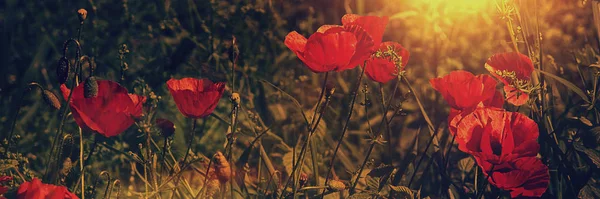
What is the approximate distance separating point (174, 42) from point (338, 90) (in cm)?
66

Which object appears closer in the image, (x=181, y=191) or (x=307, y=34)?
(x=181, y=191)

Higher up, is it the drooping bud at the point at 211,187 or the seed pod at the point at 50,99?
the seed pod at the point at 50,99

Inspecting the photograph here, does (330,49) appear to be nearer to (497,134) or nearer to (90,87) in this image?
(497,134)

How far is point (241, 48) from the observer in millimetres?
3297

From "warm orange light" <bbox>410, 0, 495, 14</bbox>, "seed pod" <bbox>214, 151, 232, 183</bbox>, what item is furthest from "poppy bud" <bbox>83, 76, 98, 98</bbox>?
"warm orange light" <bbox>410, 0, 495, 14</bbox>

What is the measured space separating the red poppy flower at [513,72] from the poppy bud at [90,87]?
804mm

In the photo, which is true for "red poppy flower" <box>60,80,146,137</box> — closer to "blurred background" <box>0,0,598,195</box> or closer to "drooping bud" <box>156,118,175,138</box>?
"drooping bud" <box>156,118,175,138</box>

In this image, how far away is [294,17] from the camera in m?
3.51

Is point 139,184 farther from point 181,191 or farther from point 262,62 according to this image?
point 262,62

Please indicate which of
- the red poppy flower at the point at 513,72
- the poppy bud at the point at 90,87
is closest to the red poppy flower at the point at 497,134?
the red poppy flower at the point at 513,72

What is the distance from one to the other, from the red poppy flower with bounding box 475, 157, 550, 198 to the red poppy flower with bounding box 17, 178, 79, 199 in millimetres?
728

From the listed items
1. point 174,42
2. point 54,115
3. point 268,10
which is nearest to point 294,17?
point 268,10

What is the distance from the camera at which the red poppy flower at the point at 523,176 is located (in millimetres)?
1598

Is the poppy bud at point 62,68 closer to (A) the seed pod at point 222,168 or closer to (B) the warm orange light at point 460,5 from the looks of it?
(A) the seed pod at point 222,168
